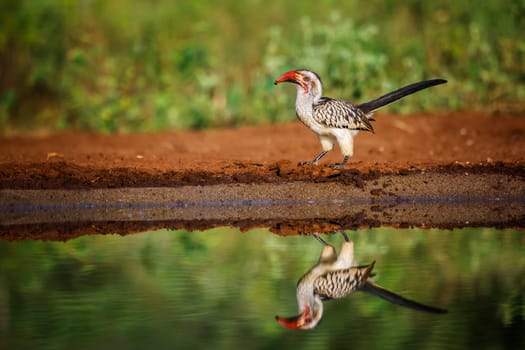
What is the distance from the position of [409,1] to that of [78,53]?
5.53 m

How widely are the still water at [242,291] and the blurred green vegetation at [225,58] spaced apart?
7239 millimetres

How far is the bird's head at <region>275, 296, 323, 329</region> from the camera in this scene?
5.55 m

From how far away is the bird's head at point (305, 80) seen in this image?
10398mm

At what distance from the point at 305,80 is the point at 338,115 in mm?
497

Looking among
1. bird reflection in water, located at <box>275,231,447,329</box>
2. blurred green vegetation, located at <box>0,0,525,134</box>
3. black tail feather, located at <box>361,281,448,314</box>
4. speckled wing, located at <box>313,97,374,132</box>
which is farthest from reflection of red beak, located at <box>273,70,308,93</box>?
blurred green vegetation, located at <box>0,0,525,134</box>

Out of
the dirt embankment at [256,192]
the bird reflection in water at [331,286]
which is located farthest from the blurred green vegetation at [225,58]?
the bird reflection in water at [331,286]

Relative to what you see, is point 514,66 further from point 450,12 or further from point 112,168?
point 112,168

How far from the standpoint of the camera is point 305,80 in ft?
34.3

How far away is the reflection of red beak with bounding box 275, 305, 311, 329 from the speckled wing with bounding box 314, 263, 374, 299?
539 millimetres

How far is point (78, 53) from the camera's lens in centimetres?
1529

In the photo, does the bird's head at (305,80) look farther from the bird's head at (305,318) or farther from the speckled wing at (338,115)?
the bird's head at (305,318)

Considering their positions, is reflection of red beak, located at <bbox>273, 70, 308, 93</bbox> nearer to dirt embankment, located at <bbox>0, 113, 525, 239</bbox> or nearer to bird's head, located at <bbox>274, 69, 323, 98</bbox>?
bird's head, located at <bbox>274, 69, 323, 98</bbox>

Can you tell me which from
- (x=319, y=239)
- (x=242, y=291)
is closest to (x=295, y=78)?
(x=319, y=239)

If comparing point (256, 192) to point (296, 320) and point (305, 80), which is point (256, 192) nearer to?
point (305, 80)
